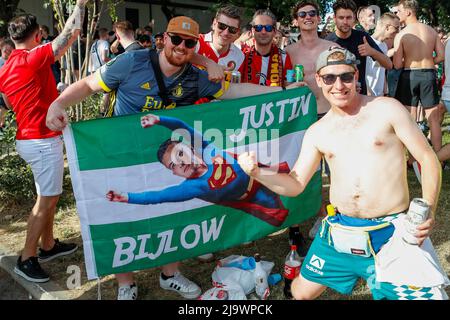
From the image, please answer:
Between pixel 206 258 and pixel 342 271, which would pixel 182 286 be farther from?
pixel 342 271

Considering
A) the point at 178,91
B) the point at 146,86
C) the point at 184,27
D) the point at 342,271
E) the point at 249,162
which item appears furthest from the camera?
the point at 178,91

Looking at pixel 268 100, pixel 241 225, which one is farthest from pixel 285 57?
pixel 241 225

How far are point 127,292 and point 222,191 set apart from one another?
1.16 metres

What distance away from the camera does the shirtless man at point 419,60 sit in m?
6.91

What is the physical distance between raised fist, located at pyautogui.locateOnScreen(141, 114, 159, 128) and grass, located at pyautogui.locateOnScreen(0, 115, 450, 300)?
4.94 feet

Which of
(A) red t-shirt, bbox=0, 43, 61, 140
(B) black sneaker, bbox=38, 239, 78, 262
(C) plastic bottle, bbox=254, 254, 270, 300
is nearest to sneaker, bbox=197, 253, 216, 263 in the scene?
(C) plastic bottle, bbox=254, 254, 270, 300

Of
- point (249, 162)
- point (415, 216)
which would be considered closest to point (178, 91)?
point (249, 162)

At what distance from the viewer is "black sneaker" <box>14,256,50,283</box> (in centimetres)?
403

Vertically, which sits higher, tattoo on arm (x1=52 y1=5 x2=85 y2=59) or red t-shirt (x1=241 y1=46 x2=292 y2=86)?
tattoo on arm (x1=52 y1=5 x2=85 y2=59)

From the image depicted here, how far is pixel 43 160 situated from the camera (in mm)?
4004

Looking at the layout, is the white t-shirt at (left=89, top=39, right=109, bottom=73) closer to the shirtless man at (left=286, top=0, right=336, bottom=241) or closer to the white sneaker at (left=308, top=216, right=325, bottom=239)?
the shirtless man at (left=286, top=0, right=336, bottom=241)

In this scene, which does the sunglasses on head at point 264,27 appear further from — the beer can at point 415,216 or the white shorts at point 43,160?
the beer can at point 415,216

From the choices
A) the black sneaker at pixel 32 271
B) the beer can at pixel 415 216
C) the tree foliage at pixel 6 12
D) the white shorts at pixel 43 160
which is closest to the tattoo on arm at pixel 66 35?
the white shorts at pixel 43 160

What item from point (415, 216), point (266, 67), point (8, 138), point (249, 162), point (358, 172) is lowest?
point (8, 138)
